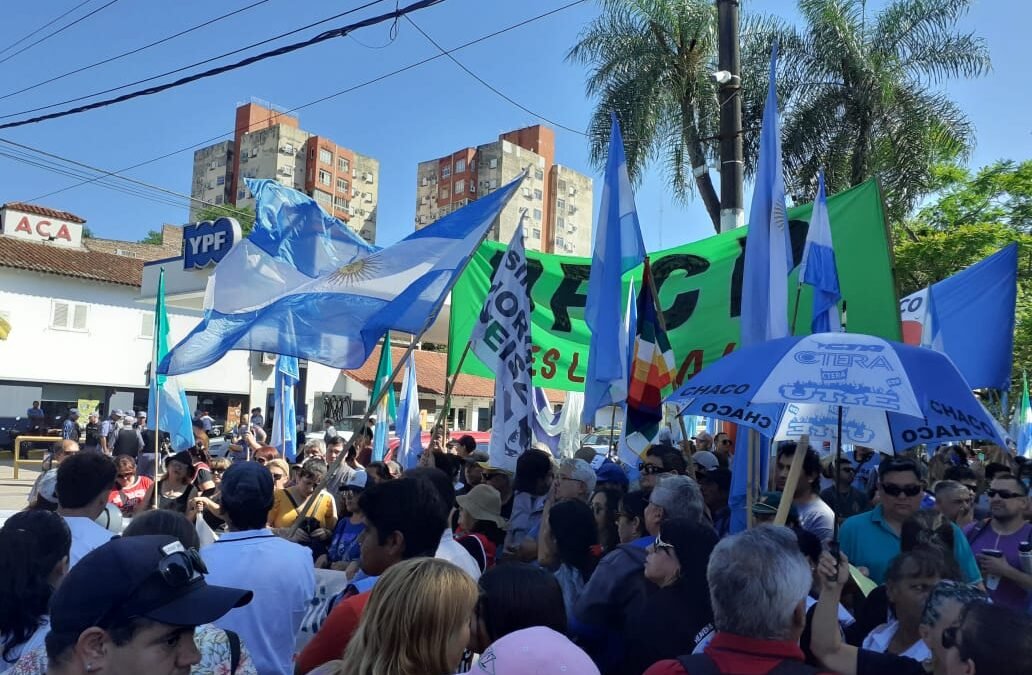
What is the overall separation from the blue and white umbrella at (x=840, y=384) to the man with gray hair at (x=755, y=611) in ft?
3.37

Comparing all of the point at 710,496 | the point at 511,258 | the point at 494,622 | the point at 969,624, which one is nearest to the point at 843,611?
the point at 969,624

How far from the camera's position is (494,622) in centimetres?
274

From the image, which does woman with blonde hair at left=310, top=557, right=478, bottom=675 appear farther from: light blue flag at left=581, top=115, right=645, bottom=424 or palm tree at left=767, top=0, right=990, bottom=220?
palm tree at left=767, top=0, right=990, bottom=220

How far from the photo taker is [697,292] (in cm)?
823

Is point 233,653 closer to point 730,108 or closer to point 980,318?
point 980,318

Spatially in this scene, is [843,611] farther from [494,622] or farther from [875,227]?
[875,227]

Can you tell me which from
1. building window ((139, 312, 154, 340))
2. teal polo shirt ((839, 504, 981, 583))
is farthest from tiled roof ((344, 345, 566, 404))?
teal polo shirt ((839, 504, 981, 583))

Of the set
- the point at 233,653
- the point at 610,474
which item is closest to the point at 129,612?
the point at 233,653

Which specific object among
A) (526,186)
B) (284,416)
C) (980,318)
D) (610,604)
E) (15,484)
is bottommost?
(15,484)

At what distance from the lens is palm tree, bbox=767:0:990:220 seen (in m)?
19.4

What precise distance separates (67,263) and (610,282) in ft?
104

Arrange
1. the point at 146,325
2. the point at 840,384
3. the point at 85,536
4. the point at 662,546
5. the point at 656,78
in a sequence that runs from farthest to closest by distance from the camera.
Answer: the point at 146,325 → the point at 656,78 → the point at 85,536 → the point at 840,384 → the point at 662,546

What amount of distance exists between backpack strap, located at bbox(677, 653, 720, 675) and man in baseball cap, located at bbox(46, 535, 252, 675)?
1.24m

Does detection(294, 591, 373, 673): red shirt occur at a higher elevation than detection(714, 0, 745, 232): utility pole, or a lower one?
lower
